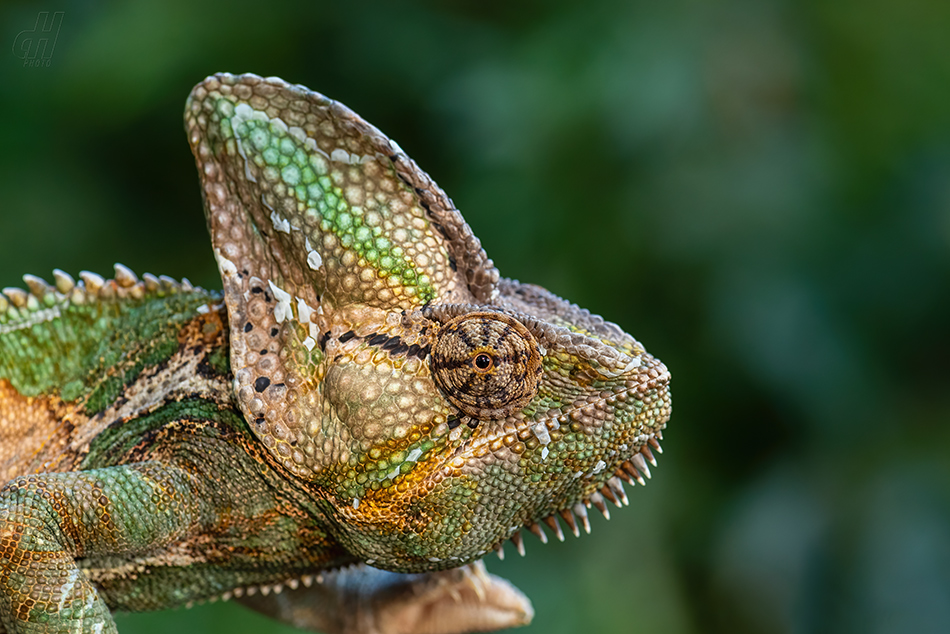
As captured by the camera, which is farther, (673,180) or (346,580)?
(673,180)

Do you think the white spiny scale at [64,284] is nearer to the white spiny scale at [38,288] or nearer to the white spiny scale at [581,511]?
the white spiny scale at [38,288]

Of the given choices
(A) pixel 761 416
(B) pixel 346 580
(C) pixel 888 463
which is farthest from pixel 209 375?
(C) pixel 888 463

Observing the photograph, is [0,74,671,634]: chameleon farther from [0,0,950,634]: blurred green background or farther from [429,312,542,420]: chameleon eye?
[0,0,950,634]: blurred green background

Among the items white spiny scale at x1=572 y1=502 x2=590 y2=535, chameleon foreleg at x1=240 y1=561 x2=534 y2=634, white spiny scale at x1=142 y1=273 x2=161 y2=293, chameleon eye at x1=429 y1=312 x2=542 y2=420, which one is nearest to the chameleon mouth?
white spiny scale at x1=572 y1=502 x2=590 y2=535

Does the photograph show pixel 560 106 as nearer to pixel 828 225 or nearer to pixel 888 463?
pixel 828 225

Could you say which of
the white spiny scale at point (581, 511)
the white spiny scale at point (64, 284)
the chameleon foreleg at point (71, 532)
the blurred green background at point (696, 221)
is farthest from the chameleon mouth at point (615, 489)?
the blurred green background at point (696, 221)

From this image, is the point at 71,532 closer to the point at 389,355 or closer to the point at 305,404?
the point at 305,404
